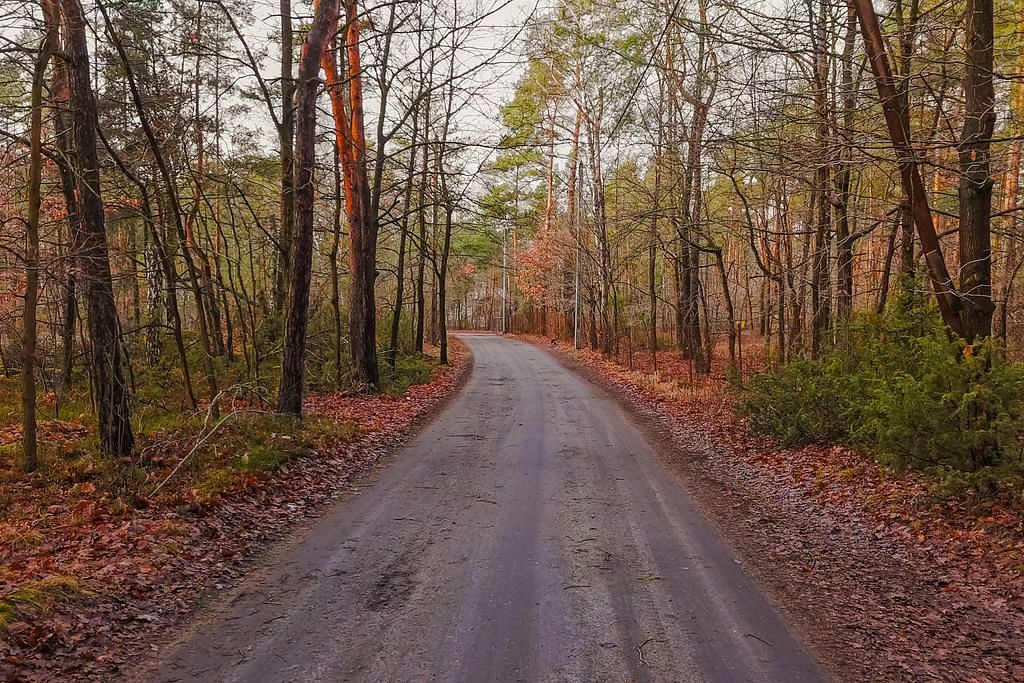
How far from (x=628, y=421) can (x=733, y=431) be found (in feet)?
7.23

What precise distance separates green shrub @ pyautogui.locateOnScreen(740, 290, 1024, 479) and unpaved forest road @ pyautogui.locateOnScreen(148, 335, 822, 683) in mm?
2462

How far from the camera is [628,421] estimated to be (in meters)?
12.9

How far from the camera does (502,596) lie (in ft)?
15.5

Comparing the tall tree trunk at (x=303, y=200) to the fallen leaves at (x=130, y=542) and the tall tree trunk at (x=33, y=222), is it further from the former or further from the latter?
the tall tree trunk at (x=33, y=222)

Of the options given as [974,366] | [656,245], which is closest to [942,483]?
[974,366]

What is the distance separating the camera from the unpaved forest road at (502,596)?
12.5 feet

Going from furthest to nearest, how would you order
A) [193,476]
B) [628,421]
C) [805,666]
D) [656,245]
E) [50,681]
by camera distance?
1. [656,245]
2. [628,421]
3. [193,476]
4. [805,666]
5. [50,681]

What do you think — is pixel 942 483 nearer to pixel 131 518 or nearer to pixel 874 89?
pixel 874 89

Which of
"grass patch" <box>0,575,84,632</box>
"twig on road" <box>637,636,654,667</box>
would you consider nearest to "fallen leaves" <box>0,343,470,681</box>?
"grass patch" <box>0,575,84,632</box>

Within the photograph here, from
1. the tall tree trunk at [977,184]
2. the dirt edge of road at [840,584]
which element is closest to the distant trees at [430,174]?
the tall tree trunk at [977,184]

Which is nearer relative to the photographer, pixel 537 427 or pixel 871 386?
pixel 871 386

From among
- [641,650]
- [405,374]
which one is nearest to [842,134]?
[641,650]

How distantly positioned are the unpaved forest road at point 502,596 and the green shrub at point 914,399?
96.9 inches

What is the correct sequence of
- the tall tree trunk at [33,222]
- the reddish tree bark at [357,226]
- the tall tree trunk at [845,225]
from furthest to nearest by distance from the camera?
1. the reddish tree bark at [357,226]
2. the tall tree trunk at [845,225]
3. the tall tree trunk at [33,222]
